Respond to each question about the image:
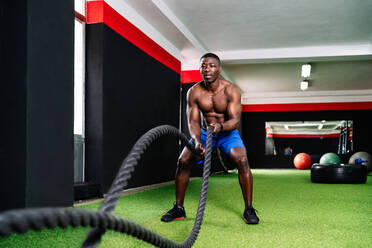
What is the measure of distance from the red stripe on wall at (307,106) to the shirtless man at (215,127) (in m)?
9.29

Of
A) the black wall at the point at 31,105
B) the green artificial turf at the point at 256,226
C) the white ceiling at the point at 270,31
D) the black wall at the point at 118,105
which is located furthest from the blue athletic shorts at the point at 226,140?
the white ceiling at the point at 270,31

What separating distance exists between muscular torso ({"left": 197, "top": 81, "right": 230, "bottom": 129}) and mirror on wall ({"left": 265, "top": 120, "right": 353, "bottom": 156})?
31.0 ft

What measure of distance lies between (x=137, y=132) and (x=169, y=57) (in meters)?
1.90

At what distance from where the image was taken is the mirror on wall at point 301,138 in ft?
37.9

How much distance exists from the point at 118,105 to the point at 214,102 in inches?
73.4

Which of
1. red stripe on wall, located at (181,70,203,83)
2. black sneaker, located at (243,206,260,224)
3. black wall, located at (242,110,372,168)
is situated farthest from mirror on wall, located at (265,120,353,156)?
black sneaker, located at (243,206,260,224)

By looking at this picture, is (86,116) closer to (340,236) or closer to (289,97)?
(340,236)

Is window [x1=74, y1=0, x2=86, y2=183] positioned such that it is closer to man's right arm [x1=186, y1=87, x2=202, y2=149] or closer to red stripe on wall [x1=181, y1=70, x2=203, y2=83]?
man's right arm [x1=186, y1=87, x2=202, y2=149]

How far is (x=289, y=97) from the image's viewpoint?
11336 millimetres

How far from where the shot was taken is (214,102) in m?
2.59

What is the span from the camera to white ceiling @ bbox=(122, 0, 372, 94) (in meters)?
4.64

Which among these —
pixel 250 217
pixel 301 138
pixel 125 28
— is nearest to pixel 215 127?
pixel 250 217

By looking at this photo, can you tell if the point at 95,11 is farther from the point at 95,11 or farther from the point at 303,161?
the point at 303,161

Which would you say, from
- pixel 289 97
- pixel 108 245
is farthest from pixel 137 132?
pixel 289 97
